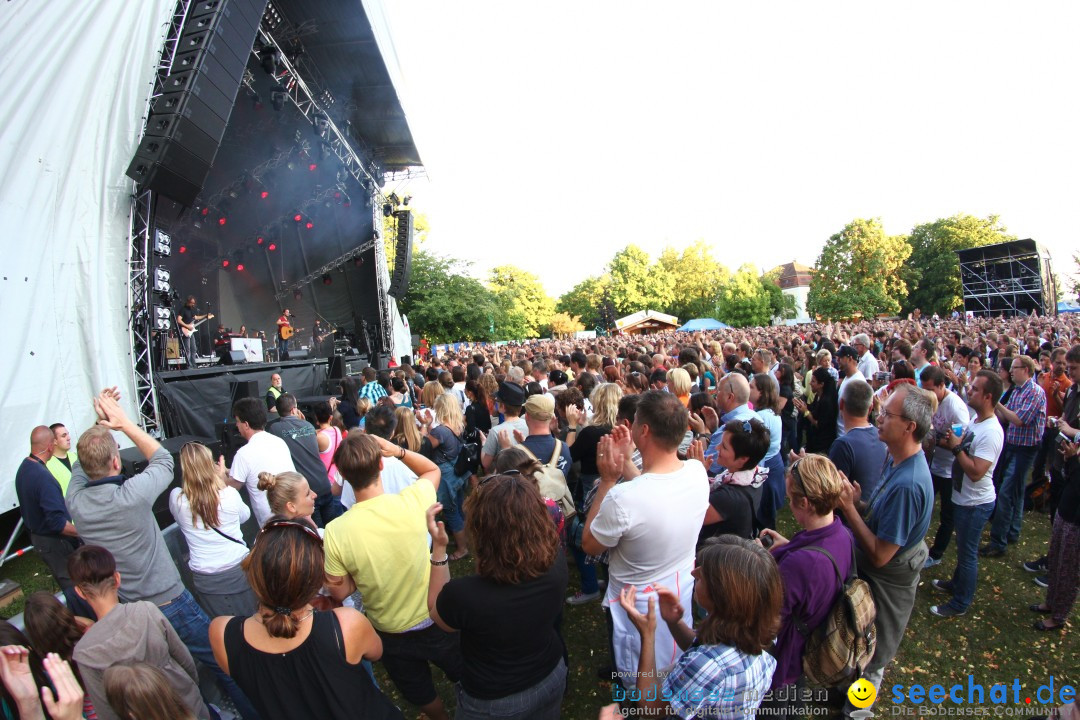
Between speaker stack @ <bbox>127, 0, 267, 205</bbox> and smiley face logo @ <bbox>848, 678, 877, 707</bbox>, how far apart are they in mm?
9023

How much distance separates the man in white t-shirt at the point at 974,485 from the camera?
11.8ft

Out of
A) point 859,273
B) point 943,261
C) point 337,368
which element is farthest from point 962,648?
point 943,261

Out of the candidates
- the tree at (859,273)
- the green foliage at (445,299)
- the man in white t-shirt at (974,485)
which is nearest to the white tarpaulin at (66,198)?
the man in white t-shirt at (974,485)

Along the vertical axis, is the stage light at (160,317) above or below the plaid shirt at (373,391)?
above

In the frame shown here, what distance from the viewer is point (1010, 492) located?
14.8 ft

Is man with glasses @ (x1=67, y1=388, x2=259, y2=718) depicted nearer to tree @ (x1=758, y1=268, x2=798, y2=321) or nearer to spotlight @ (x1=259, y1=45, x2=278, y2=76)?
spotlight @ (x1=259, y1=45, x2=278, y2=76)

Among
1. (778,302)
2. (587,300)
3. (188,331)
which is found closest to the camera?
(188,331)

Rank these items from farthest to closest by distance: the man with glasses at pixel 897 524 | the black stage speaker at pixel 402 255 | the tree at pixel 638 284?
the tree at pixel 638 284, the black stage speaker at pixel 402 255, the man with glasses at pixel 897 524

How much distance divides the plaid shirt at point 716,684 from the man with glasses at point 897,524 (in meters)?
1.09

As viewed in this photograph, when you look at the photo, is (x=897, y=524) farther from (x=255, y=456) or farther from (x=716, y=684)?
(x=255, y=456)

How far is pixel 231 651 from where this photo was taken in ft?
5.57

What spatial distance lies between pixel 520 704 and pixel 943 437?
3.97 m

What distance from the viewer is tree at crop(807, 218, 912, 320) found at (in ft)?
123

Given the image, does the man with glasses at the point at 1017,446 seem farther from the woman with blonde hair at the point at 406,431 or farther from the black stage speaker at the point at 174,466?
the black stage speaker at the point at 174,466
